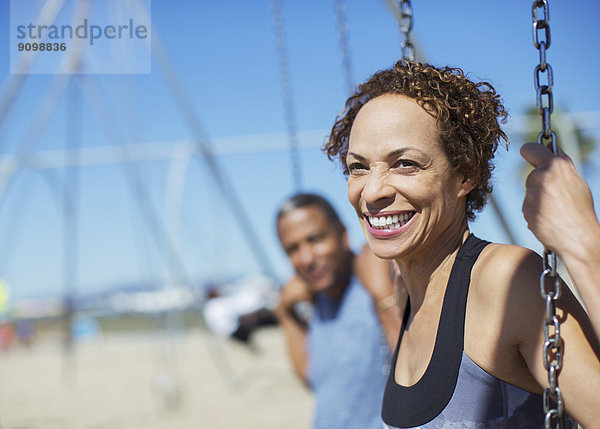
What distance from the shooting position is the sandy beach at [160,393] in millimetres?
7387

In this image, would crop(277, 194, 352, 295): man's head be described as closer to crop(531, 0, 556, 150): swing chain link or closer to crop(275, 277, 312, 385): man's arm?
crop(275, 277, 312, 385): man's arm

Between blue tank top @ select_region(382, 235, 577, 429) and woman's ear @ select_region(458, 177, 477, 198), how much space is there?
0.40ft

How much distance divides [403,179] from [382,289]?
1.12 m

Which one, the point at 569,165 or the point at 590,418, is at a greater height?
the point at 569,165

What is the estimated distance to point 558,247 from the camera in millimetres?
1144

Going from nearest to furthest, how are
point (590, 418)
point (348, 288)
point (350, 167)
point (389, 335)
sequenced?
1. point (590, 418)
2. point (350, 167)
3. point (389, 335)
4. point (348, 288)

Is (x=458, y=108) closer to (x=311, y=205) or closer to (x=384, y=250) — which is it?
(x=384, y=250)

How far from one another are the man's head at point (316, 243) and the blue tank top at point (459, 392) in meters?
1.35

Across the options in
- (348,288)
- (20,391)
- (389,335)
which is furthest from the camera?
(20,391)

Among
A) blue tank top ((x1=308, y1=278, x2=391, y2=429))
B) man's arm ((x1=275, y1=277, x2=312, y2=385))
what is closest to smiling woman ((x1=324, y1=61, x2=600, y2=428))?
blue tank top ((x1=308, y1=278, x2=391, y2=429))

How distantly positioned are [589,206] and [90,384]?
36.7ft

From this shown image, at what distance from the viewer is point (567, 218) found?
3.75 ft

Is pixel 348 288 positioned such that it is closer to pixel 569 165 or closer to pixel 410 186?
pixel 410 186

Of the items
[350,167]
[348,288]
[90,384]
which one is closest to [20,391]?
[90,384]
